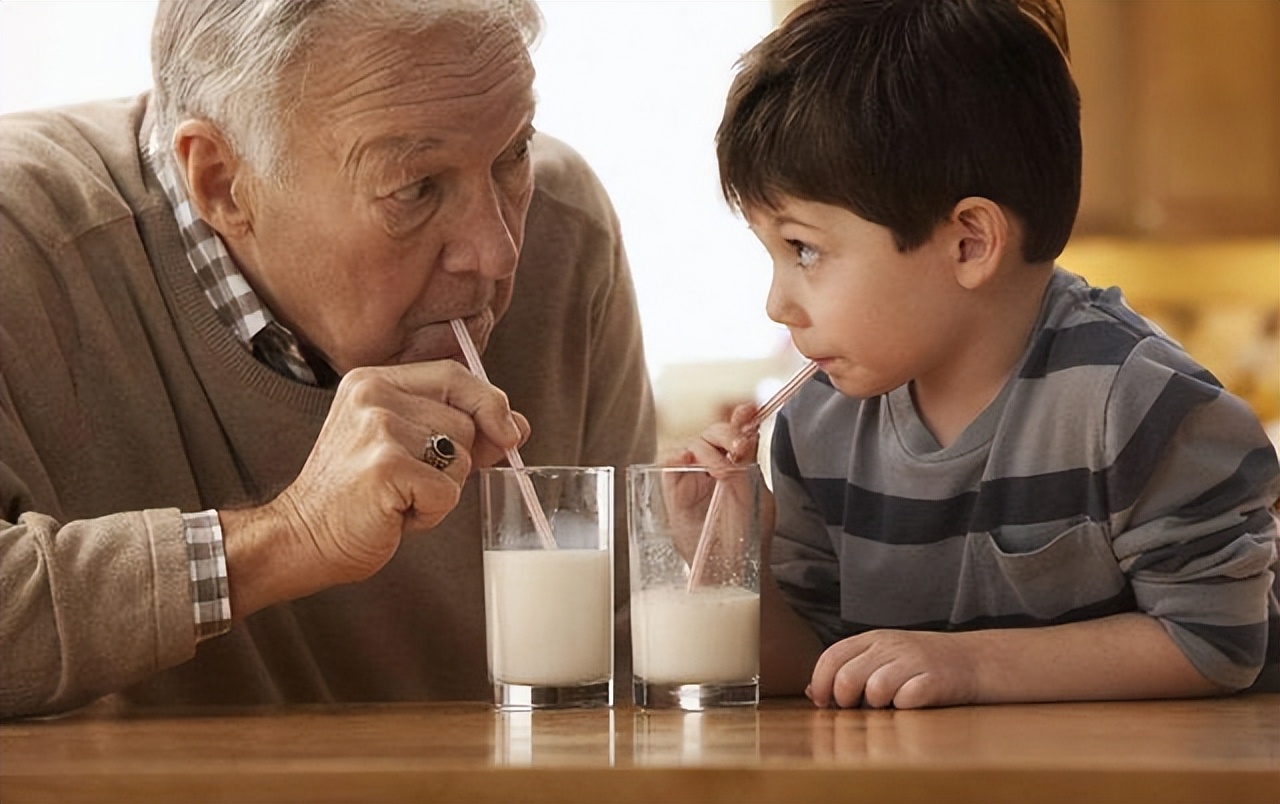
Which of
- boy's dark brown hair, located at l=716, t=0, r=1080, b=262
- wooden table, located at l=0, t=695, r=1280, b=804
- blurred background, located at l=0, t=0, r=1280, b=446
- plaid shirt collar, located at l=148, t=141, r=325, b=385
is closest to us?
wooden table, located at l=0, t=695, r=1280, b=804

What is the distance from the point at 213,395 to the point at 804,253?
1.90ft

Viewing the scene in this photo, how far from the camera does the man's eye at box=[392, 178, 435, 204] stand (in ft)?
4.73

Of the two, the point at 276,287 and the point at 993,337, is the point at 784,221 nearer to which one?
the point at 993,337

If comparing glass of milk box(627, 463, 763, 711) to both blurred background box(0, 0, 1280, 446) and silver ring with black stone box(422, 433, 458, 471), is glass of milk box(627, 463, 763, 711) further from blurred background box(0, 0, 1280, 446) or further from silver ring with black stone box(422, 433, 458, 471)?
blurred background box(0, 0, 1280, 446)

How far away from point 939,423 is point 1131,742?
20.0 inches

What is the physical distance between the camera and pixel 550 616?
118 centimetres

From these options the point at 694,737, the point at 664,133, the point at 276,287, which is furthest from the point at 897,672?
the point at 664,133

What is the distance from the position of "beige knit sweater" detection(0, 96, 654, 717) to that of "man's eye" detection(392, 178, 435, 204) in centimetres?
24

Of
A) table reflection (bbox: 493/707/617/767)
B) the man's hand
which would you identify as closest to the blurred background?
the man's hand

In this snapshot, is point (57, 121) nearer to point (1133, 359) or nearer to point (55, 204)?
point (55, 204)

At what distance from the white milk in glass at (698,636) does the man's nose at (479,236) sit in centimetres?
40

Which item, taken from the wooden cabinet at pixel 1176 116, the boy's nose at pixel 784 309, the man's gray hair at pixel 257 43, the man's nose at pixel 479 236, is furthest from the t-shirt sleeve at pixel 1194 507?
the wooden cabinet at pixel 1176 116

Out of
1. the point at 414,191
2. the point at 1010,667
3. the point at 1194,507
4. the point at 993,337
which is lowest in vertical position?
the point at 1010,667

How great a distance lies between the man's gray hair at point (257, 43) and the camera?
144 cm
